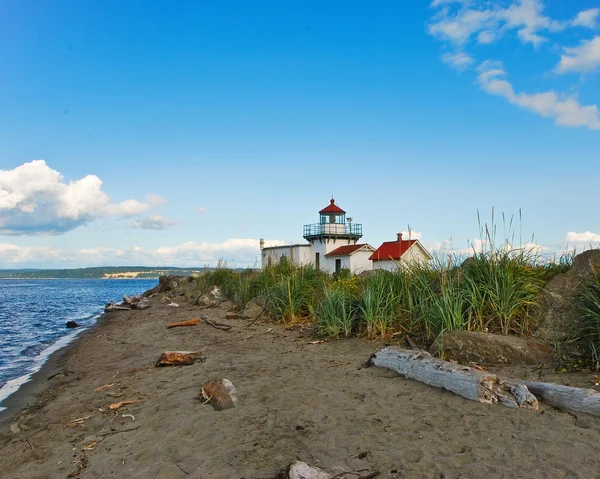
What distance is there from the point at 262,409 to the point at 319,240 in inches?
1614

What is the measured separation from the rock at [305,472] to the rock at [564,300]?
15.8 feet

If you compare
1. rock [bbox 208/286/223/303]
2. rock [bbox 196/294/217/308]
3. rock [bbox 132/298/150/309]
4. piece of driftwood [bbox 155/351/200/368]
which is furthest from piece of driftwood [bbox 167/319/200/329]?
rock [bbox 132/298/150/309]

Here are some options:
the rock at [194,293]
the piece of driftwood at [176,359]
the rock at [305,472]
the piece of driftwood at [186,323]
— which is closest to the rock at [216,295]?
the rock at [194,293]

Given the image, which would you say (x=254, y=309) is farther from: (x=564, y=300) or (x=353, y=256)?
(x=353, y=256)

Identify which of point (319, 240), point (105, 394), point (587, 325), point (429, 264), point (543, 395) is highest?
point (319, 240)

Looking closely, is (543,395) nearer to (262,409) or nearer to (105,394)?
(262,409)

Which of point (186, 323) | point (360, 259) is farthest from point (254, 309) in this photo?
point (360, 259)

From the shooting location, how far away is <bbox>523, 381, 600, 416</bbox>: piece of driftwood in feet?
15.7

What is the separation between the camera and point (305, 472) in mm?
3725

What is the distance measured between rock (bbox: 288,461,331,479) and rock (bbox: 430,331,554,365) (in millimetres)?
3986

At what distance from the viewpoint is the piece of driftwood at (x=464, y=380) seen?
5121mm

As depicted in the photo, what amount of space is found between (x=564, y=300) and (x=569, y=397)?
315 centimetres

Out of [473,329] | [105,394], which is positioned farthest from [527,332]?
[105,394]

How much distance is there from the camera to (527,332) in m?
7.78
